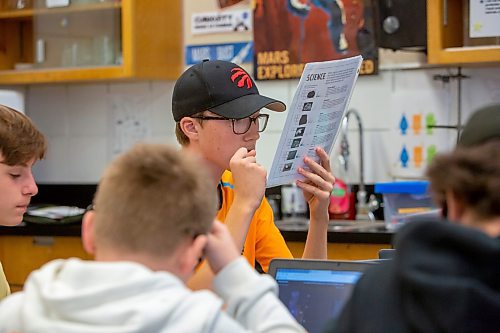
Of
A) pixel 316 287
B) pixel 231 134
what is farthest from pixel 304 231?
pixel 316 287

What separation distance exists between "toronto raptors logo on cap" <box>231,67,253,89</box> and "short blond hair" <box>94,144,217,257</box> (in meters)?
1.01

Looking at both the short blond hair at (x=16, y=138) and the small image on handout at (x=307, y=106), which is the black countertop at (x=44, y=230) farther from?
the small image on handout at (x=307, y=106)

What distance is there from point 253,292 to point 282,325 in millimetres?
60

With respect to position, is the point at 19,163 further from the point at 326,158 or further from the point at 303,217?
the point at 303,217

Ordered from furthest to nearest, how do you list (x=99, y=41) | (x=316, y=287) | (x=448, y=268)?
(x=99, y=41)
(x=316, y=287)
(x=448, y=268)

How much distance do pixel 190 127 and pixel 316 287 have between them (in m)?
0.81

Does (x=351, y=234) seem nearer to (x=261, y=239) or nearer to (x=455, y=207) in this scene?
(x=261, y=239)

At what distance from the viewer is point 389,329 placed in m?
1.02

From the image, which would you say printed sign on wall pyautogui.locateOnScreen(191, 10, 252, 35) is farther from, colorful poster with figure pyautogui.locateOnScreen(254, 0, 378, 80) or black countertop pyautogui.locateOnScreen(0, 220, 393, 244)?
black countertop pyautogui.locateOnScreen(0, 220, 393, 244)

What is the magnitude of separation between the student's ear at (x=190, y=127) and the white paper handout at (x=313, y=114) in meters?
0.30

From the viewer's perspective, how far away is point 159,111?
15.1 ft

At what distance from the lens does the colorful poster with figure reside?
4.08 metres

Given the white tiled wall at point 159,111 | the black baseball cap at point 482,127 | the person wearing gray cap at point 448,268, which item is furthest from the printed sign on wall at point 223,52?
the person wearing gray cap at point 448,268

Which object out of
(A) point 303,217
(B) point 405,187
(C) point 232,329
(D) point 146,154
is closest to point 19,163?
(D) point 146,154
